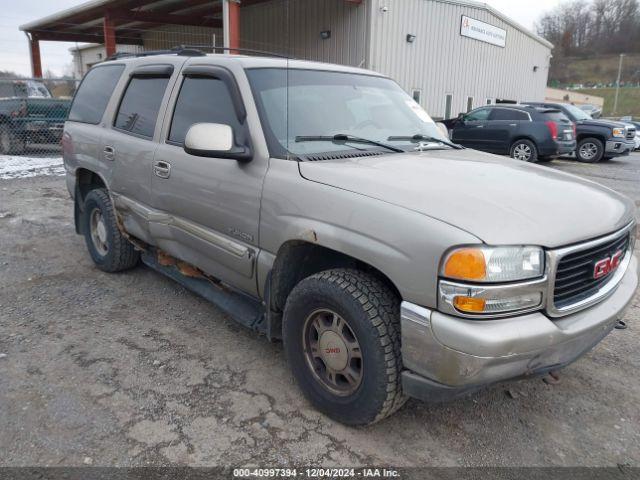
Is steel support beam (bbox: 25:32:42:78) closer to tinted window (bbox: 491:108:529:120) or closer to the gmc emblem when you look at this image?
tinted window (bbox: 491:108:529:120)

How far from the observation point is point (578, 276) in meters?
2.37

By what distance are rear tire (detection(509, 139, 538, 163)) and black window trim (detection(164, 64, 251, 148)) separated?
11873 millimetres

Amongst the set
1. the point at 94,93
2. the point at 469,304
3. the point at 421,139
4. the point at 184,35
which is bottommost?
the point at 469,304

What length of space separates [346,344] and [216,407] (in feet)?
2.79

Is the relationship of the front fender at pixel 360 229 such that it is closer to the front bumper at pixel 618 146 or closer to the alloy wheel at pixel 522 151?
the alloy wheel at pixel 522 151

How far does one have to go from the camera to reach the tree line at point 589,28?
9606 cm

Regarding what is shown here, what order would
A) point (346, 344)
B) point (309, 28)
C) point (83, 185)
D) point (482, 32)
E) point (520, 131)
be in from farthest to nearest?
point (482, 32), point (309, 28), point (520, 131), point (83, 185), point (346, 344)

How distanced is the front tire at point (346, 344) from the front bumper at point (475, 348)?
13cm

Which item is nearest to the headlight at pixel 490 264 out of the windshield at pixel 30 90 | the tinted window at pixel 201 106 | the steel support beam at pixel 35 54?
the tinted window at pixel 201 106

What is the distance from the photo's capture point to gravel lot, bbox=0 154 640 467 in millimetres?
2477

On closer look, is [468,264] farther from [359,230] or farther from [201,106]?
[201,106]

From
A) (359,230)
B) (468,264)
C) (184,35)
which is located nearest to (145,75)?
(359,230)

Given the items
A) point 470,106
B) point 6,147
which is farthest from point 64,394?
point 470,106

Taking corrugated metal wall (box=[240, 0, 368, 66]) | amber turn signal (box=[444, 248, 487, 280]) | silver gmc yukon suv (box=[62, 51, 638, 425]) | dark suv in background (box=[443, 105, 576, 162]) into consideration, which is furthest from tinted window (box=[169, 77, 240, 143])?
dark suv in background (box=[443, 105, 576, 162])
